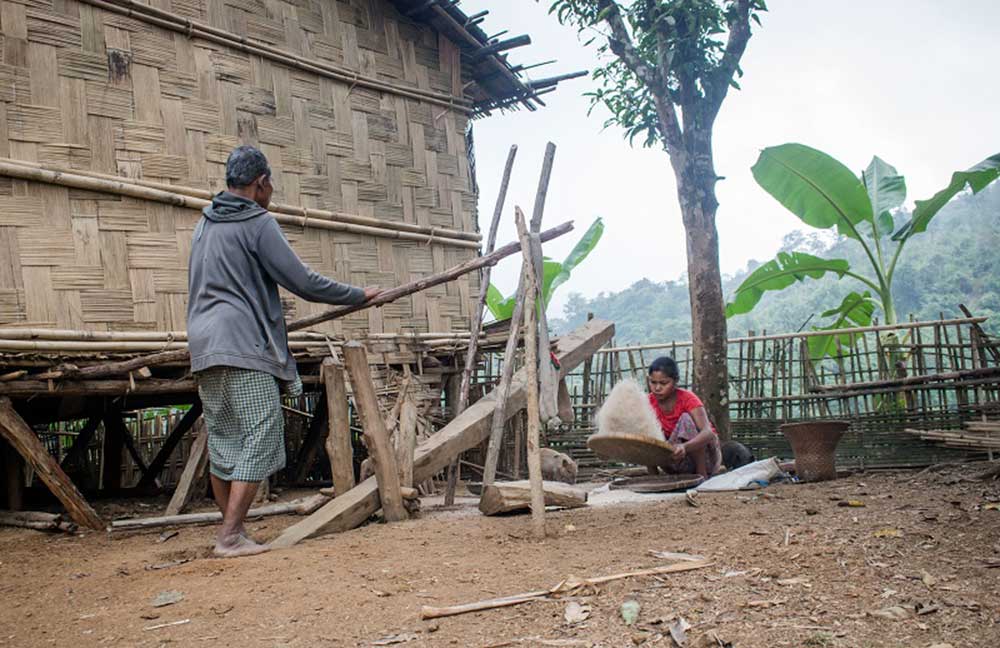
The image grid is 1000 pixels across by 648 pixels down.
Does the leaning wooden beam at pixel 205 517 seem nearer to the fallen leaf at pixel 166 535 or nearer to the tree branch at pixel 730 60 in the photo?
the fallen leaf at pixel 166 535

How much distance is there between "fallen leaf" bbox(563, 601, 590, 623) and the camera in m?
2.44

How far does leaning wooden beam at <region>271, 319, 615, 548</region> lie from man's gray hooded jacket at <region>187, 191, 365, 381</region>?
31.1 inches

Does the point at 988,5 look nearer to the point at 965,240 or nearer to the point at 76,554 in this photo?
the point at 965,240

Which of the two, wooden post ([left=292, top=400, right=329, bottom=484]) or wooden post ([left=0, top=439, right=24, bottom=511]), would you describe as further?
wooden post ([left=292, top=400, right=329, bottom=484])

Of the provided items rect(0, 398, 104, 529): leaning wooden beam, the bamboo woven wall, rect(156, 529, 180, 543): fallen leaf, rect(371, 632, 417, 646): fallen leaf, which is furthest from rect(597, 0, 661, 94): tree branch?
rect(371, 632, 417, 646): fallen leaf

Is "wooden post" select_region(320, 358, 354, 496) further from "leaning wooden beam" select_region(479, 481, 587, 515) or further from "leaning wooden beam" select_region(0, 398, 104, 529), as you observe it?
"leaning wooden beam" select_region(0, 398, 104, 529)

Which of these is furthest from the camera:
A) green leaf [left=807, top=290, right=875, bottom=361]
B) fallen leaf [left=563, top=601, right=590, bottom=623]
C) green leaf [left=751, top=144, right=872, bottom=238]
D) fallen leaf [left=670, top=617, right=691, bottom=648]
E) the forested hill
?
the forested hill

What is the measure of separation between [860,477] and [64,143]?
19.3ft


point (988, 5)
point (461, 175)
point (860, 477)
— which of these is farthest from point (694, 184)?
point (988, 5)

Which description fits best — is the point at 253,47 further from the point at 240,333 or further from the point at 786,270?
the point at 786,270

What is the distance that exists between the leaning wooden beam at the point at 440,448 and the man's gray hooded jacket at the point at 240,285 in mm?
790

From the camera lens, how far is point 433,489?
21.9 ft

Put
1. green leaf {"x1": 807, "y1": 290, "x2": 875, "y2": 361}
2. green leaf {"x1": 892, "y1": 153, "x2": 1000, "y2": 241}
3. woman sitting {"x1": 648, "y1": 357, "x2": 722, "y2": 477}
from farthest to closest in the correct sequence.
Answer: green leaf {"x1": 807, "y1": 290, "x2": 875, "y2": 361} → green leaf {"x1": 892, "y1": 153, "x2": 1000, "y2": 241} → woman sitting {"x1": 648, "y1": 357, "x2": 722, "y2": 477}

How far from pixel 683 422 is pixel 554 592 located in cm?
357
